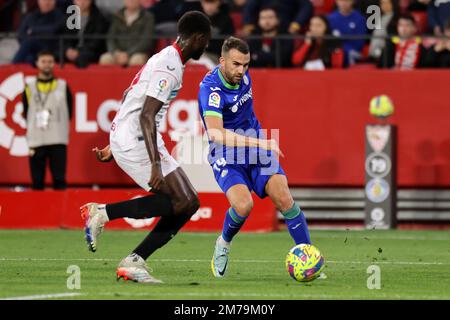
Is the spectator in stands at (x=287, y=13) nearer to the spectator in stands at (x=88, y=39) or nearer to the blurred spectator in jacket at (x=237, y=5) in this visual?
the blurred spectator in jacket at (x=237, y=5)

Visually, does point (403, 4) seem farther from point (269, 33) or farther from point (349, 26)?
point (269, 33)

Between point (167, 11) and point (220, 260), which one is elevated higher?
point (167, 11)

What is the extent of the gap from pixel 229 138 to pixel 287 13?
30.6 ft

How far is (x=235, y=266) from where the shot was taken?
490 inches

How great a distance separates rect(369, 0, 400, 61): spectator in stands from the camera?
62.4 feet

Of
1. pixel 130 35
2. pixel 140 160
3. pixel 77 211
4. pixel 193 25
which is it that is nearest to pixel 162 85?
pixel 193 25

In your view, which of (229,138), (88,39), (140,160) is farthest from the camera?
(88,39)

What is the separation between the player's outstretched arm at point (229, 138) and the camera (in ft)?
34.4

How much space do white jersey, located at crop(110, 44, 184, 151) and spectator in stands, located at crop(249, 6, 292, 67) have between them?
851cm

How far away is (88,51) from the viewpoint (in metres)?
19.9

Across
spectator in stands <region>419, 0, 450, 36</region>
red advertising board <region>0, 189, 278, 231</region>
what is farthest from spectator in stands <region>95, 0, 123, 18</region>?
spectator in stands <region>419, 0, 450, 36</region>

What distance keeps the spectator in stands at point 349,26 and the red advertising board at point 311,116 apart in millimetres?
609
